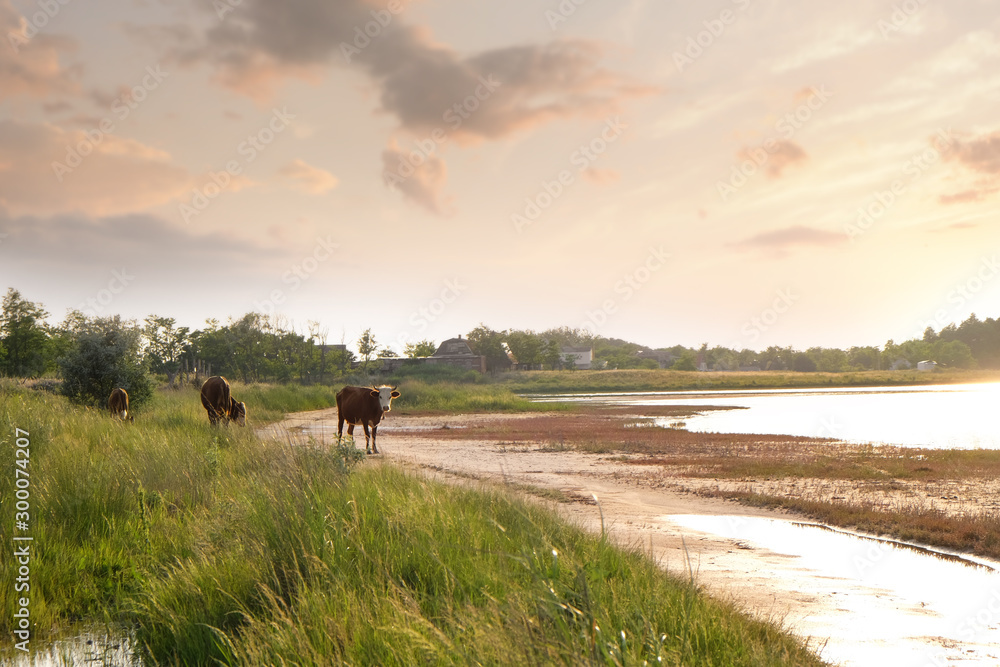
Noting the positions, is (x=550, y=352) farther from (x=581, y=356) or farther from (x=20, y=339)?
(x=20, y=339)

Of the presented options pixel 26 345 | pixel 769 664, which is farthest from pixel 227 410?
pixel 26 345

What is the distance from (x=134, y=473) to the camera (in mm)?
9938

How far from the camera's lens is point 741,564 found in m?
9.04

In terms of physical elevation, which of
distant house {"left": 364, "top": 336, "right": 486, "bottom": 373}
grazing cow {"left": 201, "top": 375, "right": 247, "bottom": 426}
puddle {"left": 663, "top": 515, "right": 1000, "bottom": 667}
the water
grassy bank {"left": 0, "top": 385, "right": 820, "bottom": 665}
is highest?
distant house {"left": 364, "top": 336, "right": 486, "bottom": 373}

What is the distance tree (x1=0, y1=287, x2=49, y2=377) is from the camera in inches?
2322

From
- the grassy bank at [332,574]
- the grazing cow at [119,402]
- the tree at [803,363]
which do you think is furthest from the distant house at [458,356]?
the tree at [803,363]

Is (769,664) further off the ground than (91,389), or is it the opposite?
(91,389)

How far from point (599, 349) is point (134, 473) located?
182234mm

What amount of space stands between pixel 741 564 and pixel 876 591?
5.44 ft

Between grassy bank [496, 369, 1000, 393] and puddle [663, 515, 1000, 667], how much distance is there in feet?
246

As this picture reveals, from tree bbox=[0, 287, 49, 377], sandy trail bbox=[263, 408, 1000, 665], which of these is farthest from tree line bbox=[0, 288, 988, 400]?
sandy trail bbox=[263, 408, 1000, 665]

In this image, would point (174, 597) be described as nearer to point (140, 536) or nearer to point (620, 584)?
point (140, 536)

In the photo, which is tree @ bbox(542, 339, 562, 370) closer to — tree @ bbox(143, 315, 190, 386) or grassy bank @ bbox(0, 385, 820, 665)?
tree @ bbox(143, 315, 190, 386)

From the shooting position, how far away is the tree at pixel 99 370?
21.9 meters
